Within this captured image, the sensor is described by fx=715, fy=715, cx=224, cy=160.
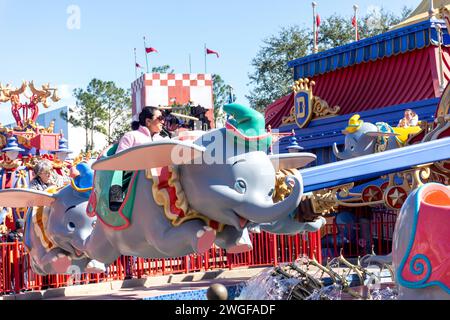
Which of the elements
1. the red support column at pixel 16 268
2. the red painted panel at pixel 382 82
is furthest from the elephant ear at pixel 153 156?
the red painted panel at pixel 382 82

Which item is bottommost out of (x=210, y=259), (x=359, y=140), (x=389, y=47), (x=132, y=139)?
(x=210, y=259)

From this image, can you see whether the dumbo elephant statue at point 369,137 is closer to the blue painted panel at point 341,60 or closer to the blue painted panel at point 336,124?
the blue painted panel at point 336,124

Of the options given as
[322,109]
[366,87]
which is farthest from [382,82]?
[322,109]

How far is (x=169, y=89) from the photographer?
50.3 ft

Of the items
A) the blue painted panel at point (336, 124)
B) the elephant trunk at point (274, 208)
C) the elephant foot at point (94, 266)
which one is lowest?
the elephant foot at point (94, 266)

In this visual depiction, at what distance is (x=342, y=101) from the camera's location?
14797mm

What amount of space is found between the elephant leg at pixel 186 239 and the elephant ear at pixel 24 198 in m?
1.27

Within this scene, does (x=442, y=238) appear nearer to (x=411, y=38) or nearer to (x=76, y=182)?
(x=76, y=182)

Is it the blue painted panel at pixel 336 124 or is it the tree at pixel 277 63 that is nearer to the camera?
the blue painted panel at pixel 336 124

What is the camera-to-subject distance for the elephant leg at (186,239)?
11.7ft

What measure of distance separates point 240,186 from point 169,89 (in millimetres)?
11900

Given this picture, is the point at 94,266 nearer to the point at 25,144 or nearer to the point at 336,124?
the point at 25,144

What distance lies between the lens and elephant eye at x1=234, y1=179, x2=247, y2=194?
3615 millimetres

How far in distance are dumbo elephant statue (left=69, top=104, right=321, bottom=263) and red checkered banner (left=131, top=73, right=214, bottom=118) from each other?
34.4 ft
